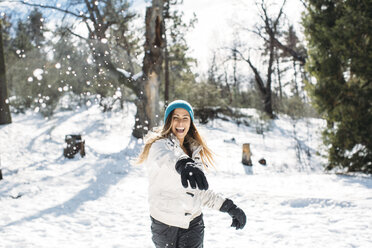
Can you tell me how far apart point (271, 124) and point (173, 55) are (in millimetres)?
8178

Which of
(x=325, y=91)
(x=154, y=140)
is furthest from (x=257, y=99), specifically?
(x=154, y=140)

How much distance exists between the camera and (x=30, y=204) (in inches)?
184

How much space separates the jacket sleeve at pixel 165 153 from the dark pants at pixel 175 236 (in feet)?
1.26

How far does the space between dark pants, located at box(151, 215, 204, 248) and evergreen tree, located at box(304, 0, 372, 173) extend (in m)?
A: 5.87

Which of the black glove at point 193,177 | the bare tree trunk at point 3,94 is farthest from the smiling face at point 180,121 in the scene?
the bare tree trunk at point 3,94

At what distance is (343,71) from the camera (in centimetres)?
618

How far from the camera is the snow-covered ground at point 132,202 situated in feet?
11.4

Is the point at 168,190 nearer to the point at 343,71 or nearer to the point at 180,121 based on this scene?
the point at 180,121

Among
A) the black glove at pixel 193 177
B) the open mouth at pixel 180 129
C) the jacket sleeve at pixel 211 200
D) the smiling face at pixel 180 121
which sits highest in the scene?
the smiling face at pixel 180 121

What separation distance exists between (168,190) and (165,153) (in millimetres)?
245

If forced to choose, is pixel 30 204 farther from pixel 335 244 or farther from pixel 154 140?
pixel 335 244

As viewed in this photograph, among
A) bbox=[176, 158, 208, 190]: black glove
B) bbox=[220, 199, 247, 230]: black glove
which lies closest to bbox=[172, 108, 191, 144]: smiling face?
bbox=[176, 158, 208, 190]: black glove

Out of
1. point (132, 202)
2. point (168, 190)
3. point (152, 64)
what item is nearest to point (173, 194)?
point (168, 190)

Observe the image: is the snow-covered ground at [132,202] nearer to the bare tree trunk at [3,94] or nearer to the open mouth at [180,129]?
the bare tree trunk at [3,94]
